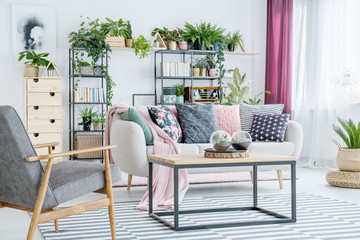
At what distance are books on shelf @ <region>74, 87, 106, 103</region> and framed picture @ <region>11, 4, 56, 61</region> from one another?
26.6 inches

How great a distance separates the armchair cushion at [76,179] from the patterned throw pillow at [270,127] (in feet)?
8.13

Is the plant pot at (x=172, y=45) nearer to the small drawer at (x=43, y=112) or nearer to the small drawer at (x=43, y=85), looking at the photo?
the small drawer at (x=43, y=85)

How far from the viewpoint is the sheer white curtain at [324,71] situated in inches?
242

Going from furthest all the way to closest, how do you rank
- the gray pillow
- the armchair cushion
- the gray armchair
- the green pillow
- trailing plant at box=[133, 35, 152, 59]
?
trailing plant at box=[133, 35, 152, 59] → the gray pillow → the green pillow → the armchair cushion → the gray armchair

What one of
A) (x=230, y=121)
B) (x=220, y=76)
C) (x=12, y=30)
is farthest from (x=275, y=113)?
(x=12, y=30)

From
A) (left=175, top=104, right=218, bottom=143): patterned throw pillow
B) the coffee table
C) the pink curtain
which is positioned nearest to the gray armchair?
the coffee table

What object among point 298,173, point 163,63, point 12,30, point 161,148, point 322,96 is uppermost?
point 12,30

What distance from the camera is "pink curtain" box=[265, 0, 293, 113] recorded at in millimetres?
7164

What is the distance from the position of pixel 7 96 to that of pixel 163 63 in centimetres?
225

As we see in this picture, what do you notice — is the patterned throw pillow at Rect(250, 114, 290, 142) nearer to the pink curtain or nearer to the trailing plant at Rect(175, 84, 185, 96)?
the pink curtain

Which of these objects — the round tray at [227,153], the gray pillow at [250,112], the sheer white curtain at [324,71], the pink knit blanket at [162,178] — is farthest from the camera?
the sheer white curtain at [324,71]

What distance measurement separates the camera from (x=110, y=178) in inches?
107

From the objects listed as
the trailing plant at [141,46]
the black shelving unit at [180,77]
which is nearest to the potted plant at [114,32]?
the trailing plant at [141,46]

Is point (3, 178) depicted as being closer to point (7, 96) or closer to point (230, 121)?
point (230, 121)
